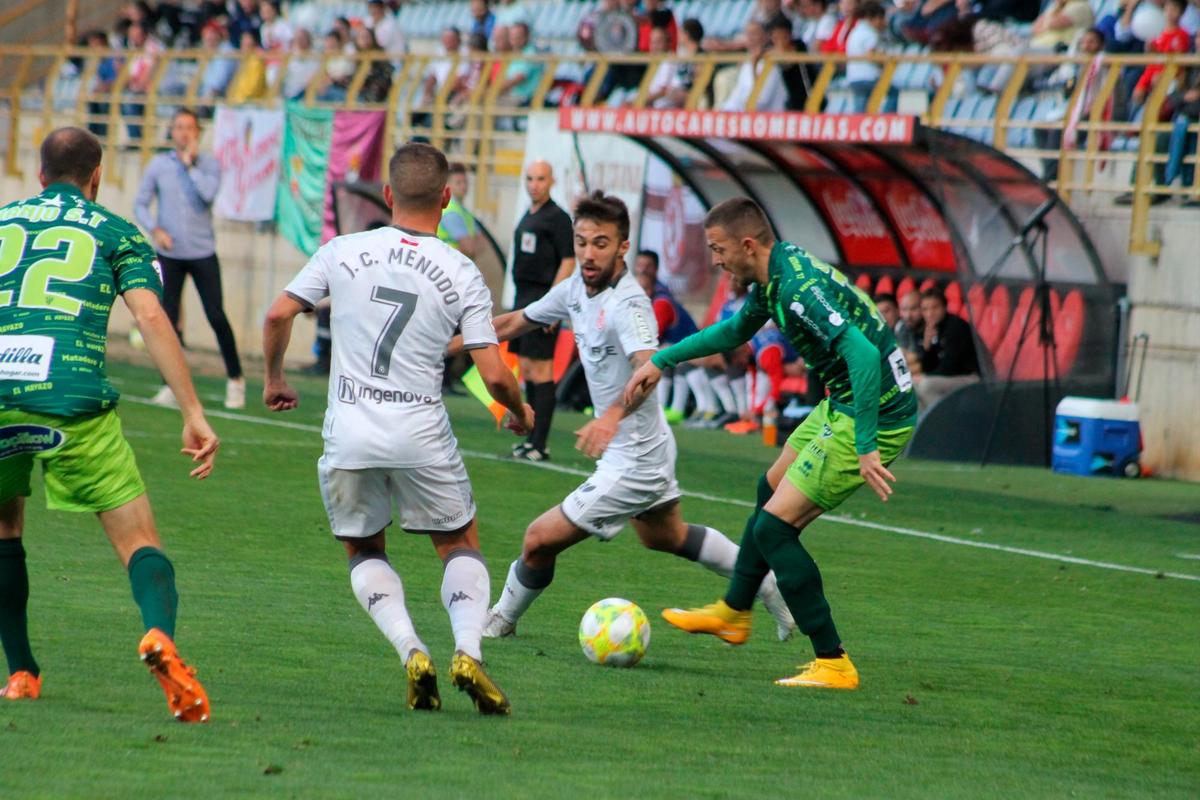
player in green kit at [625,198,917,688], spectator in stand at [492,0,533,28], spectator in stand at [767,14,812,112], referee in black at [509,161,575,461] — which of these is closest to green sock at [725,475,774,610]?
player in green kit at [625,198,917,688]

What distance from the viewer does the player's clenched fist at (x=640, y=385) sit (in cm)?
700

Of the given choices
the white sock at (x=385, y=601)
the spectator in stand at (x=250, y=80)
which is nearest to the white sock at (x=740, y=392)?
the spectator in stand at (x=250, y=80)

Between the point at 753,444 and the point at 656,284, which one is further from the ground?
the point at 656,284

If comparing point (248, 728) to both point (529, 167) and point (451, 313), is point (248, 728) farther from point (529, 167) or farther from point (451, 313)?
point (529, 167)

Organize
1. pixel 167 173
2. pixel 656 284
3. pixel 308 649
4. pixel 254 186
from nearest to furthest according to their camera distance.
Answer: pixel 308 649, pixel 167 173, pixel 656 284, pixel 254 186

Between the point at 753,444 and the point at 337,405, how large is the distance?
37.0 feet

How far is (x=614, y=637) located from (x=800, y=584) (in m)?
0.72

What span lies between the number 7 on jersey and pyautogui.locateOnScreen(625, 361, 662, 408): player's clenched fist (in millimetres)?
1205

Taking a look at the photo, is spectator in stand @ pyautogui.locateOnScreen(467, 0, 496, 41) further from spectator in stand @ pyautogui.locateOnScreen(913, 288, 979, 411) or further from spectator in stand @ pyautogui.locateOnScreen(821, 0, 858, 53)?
spectator in stand @ pyautogui.locateOnScreen(913, 288, 979, 411)

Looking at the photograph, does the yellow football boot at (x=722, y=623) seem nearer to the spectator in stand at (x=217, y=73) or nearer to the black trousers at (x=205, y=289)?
the black trousers at (x=205, y=289)

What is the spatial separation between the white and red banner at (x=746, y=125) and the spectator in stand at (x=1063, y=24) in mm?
3188

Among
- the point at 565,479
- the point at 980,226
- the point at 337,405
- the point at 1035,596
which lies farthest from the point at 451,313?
the point at 980,226

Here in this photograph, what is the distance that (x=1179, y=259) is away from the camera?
1595cm

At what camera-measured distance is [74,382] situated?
567 centimetres
